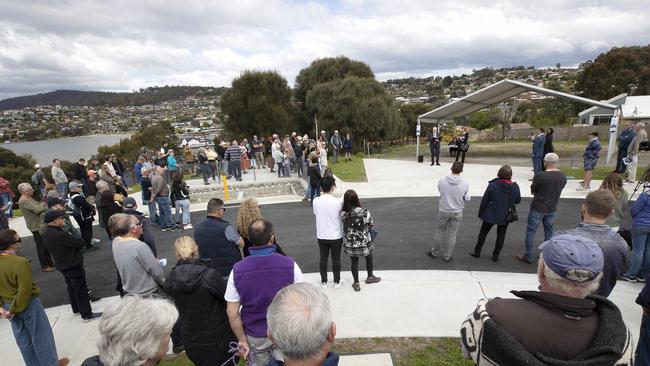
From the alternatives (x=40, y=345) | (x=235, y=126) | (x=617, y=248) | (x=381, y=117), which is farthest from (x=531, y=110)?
(x=40, y=345)

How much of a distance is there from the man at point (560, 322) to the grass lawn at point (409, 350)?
2.01m

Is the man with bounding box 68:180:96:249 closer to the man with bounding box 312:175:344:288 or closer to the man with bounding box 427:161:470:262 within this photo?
the man with bounding box 312:175:344:288

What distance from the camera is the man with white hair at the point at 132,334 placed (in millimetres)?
1539

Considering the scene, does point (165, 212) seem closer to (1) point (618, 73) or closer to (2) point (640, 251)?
(2) point (640, 251)

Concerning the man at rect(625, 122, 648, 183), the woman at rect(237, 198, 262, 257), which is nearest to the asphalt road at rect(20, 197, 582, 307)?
the woman at rect(237, 198, 262, 257)

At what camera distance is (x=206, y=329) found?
281cm

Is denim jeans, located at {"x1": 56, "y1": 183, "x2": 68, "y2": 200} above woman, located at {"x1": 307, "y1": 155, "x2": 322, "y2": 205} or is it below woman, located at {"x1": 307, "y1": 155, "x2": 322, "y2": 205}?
below

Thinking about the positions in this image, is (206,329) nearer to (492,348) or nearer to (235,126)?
(492,348)

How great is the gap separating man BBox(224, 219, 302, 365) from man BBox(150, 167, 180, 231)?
21.3ft

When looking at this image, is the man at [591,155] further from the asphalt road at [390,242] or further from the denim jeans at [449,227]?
the denim jeans at [449,227]

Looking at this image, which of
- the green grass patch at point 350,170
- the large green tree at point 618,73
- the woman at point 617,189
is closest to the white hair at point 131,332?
the woman at point 617,189

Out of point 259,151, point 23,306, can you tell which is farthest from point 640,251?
point 259,151

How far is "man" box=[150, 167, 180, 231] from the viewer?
8.11 meters

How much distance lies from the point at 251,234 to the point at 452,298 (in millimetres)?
3477
